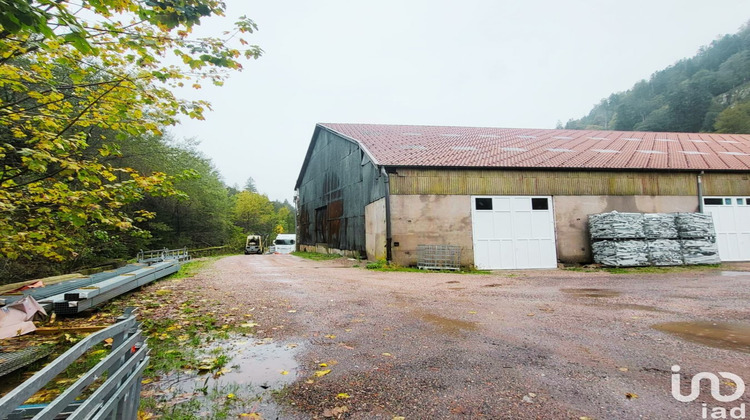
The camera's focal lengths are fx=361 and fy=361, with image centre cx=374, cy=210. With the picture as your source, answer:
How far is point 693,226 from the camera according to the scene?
14.9 meters

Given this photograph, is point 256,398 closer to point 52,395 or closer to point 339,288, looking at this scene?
point 52,395

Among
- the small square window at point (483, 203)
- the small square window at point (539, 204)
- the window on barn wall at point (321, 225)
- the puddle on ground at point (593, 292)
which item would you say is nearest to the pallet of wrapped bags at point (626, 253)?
the small square window at point (539, 204)

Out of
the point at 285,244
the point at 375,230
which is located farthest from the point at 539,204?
the point at 285,244

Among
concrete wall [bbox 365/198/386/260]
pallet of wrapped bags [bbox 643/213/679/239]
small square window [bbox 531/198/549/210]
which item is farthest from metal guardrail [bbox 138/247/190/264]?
pallet of wrapped bags [bbox 643/213/679/239]

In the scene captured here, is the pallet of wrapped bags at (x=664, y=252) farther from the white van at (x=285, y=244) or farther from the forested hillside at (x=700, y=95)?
the forested hillside at (x=700, y=95)

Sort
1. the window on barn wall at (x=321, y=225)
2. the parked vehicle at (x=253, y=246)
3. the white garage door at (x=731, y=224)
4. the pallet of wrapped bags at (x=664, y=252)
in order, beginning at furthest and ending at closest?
the parked vehicle at (x=253, y=246) < the window on barn wall at (x=321, y=225) < the white garage door at (x=731, y=224) < the pallet of wrapped bags at (x=664, y=252)

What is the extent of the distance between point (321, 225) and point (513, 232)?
15.1 meters

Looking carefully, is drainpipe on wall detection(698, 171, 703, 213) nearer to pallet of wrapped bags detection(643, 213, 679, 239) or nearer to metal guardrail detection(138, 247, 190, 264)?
pallet of wrapped bags detection(643, 213, 679, 239)

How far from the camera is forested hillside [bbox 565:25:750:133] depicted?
52.2 metres

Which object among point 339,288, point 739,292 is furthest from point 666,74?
point 339,288

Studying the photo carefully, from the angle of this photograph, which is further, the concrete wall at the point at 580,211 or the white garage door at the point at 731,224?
the white garage door at the point at 731,224

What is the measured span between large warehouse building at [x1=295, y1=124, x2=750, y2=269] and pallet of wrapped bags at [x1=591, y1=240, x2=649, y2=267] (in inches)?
47.7

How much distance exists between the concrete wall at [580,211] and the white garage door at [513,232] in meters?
0.46

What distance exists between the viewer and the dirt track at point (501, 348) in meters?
3.01
